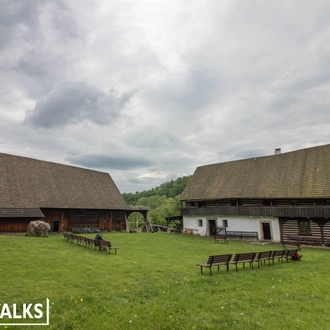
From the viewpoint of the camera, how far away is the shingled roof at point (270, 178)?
23.7m

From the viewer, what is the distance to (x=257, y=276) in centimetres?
941

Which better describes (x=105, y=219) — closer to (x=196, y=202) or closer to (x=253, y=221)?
(x=196, y=202)

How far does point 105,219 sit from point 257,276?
27154 millimetres

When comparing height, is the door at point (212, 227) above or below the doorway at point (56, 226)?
below

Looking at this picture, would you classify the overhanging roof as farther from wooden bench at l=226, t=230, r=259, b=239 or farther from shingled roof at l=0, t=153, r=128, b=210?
wooden bench at l=226, t=230, r=259, b=239

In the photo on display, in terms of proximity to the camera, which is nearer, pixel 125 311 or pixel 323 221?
pixel 125 311

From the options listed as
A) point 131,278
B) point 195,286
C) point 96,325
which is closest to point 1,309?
point 96,325

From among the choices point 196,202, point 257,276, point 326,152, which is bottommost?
point 257,276

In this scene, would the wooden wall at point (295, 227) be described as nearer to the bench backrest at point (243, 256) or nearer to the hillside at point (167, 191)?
the bench backrest at point (243, 256)

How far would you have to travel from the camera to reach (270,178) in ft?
90.3

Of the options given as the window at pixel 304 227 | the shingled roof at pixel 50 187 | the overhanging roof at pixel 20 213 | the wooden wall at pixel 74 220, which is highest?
the shingled roof at pixel 50 187

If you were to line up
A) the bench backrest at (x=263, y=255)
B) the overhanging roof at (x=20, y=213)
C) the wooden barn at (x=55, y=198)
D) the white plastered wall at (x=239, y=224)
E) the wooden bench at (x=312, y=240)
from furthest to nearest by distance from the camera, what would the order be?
the white plastered wall at (x=239, y=224) → the wooden barn at (x=55, y=198) → the overhanging roof at (x=20, y=213) → the wooden bench at (x=312, y=240) → the bench backrest at (x=263, y=255)

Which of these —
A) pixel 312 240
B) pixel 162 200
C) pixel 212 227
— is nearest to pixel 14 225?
pixel 212 227

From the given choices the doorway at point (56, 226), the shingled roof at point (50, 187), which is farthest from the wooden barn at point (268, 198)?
the doorway at point (56, 226)
